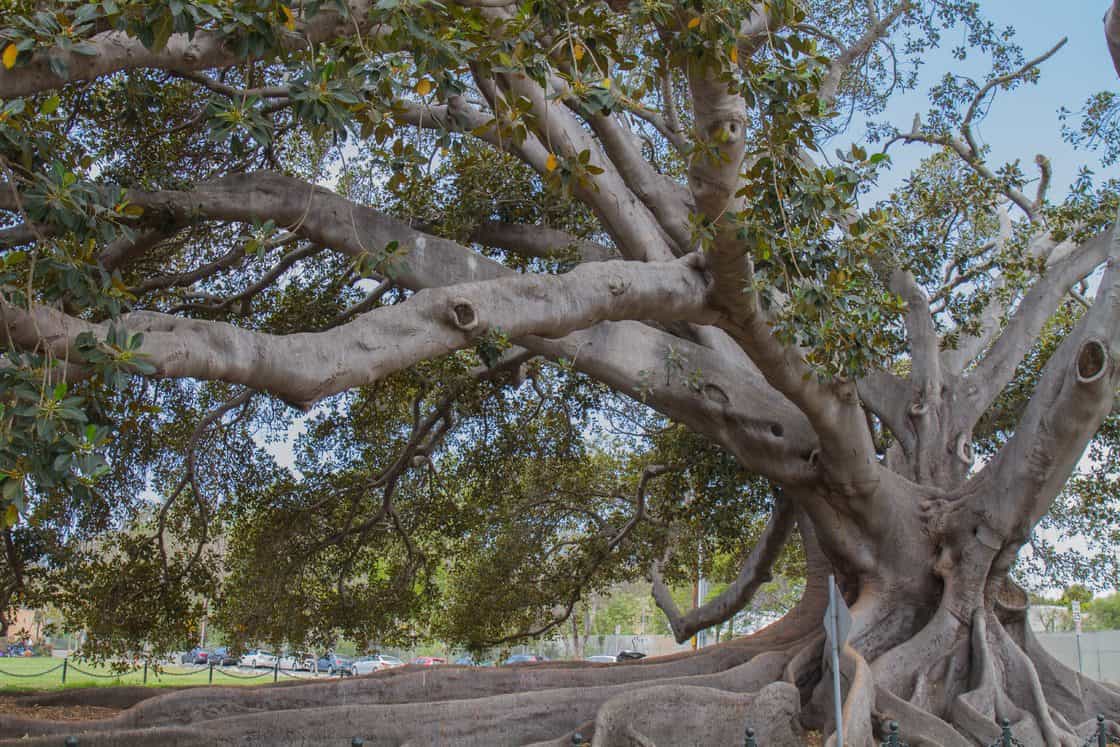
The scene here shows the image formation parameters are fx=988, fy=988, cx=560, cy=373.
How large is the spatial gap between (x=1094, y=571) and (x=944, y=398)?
7254mm

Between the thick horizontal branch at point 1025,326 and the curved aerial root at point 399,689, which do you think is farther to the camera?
the thick horizontal branch at point 1025,326

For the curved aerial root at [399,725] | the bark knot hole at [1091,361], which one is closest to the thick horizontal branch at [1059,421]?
the bark knot hole at [1091,361]

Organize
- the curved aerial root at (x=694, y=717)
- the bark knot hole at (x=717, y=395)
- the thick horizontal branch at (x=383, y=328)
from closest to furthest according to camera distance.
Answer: the thick horizontal branch at (x=383, y=328), the curved aerial root at (x=694, y=717), the bark knot hole at (x=717, y=395)

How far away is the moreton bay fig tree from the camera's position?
4.60 m

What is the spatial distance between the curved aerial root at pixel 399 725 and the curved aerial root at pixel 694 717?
158 mm

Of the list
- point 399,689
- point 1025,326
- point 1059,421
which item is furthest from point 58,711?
point 1025,326

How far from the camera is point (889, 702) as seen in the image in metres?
7.11

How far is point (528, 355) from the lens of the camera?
9.15m

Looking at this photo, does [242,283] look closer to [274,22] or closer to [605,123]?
[605,123]

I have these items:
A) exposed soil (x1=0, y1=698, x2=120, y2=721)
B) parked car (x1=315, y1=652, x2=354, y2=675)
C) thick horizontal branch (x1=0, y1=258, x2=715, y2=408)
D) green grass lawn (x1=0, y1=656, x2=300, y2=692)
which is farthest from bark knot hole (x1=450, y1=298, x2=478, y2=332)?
parked car (x1=315, y1=652, x2=354, y2=675)

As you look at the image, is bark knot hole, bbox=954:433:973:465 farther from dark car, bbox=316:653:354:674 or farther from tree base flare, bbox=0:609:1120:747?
dark car, bbox=316:653:354:674

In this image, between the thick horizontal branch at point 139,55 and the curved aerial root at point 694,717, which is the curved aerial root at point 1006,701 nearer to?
the curved aerial root at point 694,717

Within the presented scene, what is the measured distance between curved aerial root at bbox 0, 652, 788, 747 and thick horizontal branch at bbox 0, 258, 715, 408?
278 cm

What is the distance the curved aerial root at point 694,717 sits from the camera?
662 centimetres
